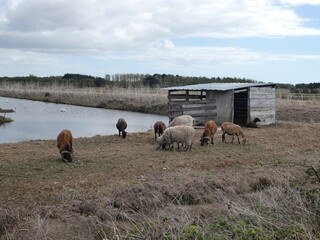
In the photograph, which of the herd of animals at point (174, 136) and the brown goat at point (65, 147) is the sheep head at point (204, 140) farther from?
the brown goat at point (65, 147)

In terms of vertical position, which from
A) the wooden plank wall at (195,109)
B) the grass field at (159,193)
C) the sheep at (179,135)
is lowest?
the grass field at (159,193)

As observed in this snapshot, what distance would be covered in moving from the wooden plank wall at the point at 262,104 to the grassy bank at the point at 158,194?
780cm

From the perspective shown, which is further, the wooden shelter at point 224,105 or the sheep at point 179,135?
the wooden shelter at point 224,105

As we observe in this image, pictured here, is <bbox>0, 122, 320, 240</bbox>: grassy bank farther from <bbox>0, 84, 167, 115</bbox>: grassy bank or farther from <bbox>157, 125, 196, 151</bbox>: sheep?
<bbox>0, 84, 167, 115</bbox>: grassy bank

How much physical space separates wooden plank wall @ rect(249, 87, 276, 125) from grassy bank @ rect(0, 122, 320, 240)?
7.80 meters

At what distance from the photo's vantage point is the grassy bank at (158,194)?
17.5 ft

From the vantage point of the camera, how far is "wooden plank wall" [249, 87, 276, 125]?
23.4m

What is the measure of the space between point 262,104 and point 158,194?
17756 mm

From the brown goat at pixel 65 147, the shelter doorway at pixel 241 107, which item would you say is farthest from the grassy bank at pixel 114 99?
the brown goat at pixel 65 147

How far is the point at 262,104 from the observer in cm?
2400

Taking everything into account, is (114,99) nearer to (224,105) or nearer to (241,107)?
(241,107)

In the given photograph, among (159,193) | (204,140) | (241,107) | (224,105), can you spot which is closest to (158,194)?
(159,193)

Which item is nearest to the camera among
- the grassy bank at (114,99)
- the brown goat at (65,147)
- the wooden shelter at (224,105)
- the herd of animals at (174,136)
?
the brown goat at (65,147)

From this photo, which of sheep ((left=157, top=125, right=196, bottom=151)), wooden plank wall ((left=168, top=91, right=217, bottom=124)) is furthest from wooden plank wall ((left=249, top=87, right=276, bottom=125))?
sheep ((left=157, top=125, right=196, bottom=151))
